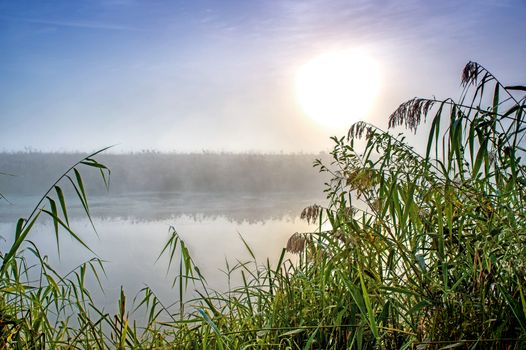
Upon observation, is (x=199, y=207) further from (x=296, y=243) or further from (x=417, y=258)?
(x=417, y=258)

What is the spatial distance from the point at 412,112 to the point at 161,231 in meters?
3.82

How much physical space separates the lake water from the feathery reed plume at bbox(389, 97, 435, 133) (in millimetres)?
1620

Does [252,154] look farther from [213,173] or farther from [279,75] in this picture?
[279,75]

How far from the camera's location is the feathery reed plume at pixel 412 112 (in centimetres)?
108

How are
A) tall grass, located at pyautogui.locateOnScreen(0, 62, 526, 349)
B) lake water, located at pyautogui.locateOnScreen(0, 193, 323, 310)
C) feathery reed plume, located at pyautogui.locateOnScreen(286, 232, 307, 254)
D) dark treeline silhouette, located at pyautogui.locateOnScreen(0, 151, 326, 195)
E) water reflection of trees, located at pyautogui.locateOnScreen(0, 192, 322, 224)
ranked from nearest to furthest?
tall grass, located at pyautogui.locateOnScreen(0, 62, 526, 349) → feathery reed plume, located at pyautogui.locateOnScreen(286, 232, 307, 254) → lake water, located at pyautogui.locateOnScreen(0, 193, 323, 310) → water reflection of trees, located at pyautogui.locateOnScreen(0, 192, 322, 224) → dark treeline silhouette, located at pyautogui.locateOnScreen(0, 151, 326, 195)

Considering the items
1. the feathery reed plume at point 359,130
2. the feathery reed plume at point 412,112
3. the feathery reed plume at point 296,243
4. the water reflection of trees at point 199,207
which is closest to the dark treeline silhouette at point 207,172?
the water reflection of trees at point 199,207

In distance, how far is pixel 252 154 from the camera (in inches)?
212

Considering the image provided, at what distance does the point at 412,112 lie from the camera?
3.64 feet

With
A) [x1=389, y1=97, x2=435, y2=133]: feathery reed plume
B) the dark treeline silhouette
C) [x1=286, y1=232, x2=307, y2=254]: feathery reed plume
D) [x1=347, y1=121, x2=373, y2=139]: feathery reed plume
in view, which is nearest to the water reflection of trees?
the dark treeline silhouette

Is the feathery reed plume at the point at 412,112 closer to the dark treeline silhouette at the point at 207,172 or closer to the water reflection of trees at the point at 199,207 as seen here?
the water reflection of trees at the point at 199,207

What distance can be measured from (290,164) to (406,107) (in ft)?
14.0

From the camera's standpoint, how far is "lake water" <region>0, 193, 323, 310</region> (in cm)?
328

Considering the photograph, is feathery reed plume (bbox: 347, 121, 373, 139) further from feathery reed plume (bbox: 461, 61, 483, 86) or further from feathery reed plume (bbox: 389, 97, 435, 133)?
feathery reed plume (bbox: 461, 61, 483, 86)

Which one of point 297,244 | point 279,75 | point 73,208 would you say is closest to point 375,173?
point 297,244
